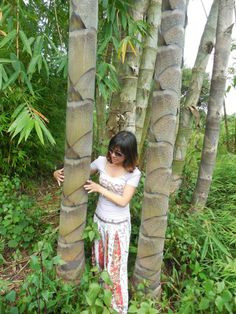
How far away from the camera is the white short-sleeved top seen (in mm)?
1697

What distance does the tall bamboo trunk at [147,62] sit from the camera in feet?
7.66

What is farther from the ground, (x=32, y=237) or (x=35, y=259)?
(x=35, y=259)

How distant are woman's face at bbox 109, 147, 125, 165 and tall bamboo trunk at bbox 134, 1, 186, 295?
0.69 ft

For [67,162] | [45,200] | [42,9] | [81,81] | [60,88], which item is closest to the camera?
[81,81]

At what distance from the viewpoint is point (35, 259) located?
4.40ft

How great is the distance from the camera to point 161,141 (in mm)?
1412

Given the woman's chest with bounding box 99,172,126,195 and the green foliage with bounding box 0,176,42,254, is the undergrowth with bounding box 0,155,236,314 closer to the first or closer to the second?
the green foliage with bounding box 0,176,42,254

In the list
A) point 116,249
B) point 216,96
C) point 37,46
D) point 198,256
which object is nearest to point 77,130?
point 37,46

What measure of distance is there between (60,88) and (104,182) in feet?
5.85

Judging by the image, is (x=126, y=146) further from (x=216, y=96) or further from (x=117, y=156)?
(x=216, y=96)

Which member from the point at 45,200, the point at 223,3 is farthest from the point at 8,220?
the point at 223,3

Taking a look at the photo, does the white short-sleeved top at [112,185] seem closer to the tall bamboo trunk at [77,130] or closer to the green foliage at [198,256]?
the tall bamboo trunk at [77,130]

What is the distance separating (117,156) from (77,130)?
1.13 feet

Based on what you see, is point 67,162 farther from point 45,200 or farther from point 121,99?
point 45,200
